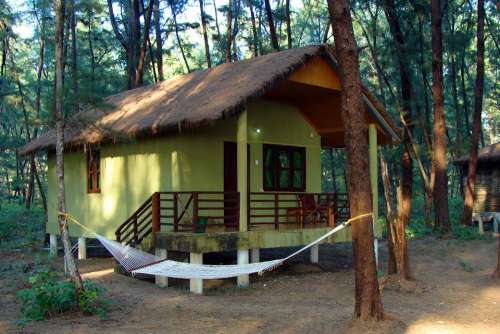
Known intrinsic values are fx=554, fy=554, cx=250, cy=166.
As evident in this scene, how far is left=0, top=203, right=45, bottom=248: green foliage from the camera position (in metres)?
17.9

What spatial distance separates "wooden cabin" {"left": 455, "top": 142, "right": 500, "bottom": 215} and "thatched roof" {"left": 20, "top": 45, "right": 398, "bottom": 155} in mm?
10134

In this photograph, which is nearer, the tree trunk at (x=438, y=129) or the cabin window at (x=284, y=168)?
the cabin window at (x=284, y=168)

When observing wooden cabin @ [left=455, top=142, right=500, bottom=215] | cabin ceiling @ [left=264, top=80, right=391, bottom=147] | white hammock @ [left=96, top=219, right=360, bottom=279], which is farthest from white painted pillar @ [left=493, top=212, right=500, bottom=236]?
white hammock @ [left=96, top=219, right=360, bottom=279]

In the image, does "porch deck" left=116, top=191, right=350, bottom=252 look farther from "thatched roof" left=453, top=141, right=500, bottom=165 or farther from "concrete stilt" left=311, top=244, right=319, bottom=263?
"thatched roof" left=453, top=141, right=500, bottom=165

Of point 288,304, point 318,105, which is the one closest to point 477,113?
point 318,105

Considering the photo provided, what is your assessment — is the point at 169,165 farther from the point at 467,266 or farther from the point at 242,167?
the point at 467,266

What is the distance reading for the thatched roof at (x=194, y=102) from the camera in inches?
383

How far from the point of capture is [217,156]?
12219 millimetres

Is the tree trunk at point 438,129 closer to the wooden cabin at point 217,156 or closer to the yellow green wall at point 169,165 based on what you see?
the wooden cabin at point 217,156

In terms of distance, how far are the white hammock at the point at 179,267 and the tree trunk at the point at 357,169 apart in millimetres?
1088

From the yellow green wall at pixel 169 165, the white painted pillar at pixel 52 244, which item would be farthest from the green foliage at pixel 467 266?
the white painted pillar at pixel 52 244

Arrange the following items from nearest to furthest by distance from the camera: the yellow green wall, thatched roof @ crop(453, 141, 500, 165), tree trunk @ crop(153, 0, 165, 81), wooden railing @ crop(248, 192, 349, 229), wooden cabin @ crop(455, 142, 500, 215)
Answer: the yellow green wall → wooden railing @ crop(248, 192, 349, 229) → thatched roof @ crop(453, 141, 500, 165) → wooden cabin @ crop(455, 142, 500, 215) → tree trunk @ crop(153, 0, 165, 81)

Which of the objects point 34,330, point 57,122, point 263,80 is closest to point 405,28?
point 263,80

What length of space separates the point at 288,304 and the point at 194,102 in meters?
4.40
